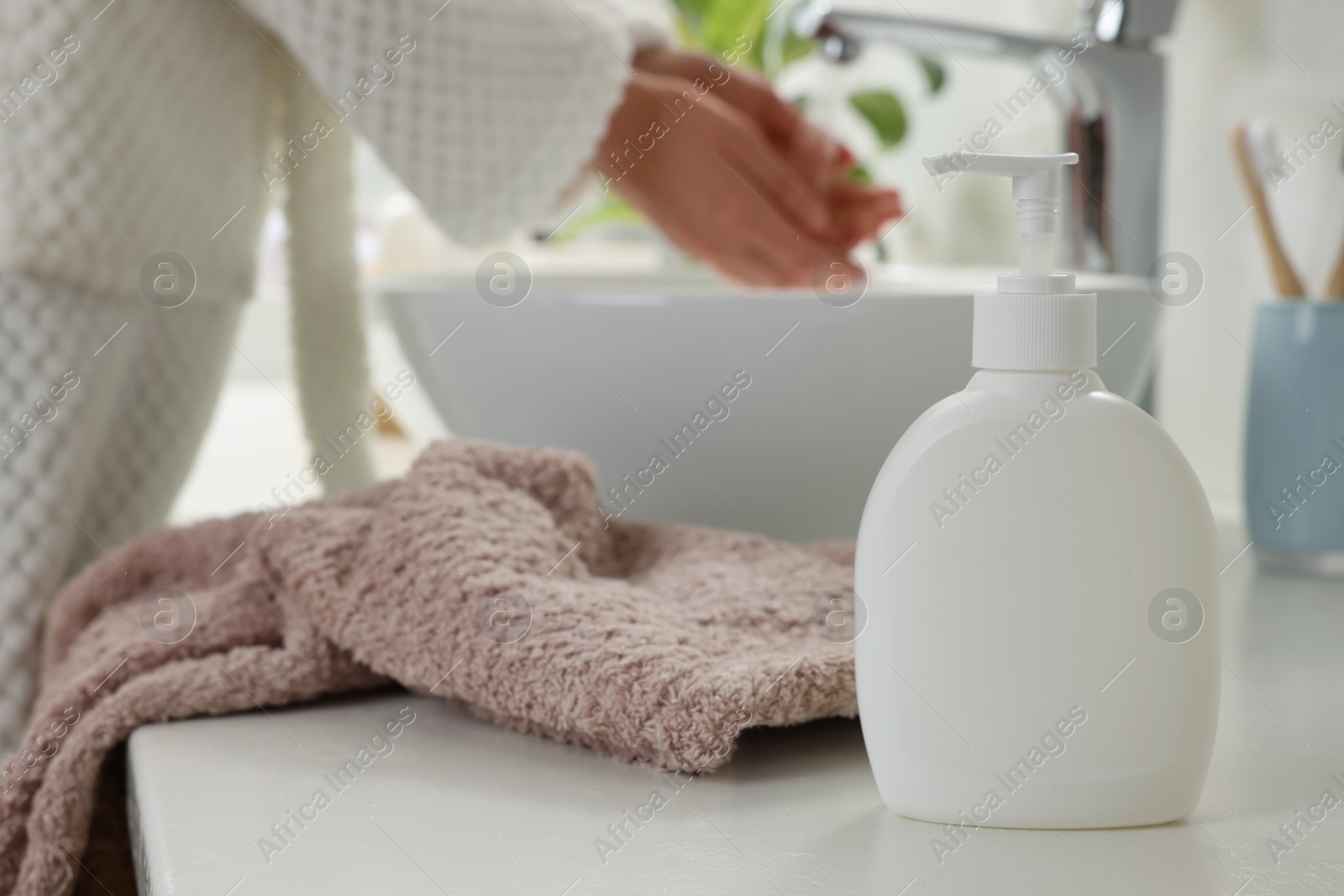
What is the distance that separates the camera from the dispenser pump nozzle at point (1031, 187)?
0.29 meters

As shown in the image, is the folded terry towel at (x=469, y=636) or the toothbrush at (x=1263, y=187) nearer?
the folded terry towel at (x=469, y=636)

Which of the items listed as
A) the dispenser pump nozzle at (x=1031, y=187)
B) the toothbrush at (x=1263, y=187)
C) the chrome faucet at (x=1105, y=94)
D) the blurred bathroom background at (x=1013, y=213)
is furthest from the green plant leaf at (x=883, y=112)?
the dispenser pump nozzle at (x=1031, y=187)

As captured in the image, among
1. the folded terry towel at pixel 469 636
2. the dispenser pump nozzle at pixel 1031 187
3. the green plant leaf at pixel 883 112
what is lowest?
the folded terry towel at pixel 469 636

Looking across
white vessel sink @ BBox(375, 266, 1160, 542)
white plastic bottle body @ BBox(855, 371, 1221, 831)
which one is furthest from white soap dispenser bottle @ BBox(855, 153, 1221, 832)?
white vessel sink @ BBox(375, 266, 1160, 542)

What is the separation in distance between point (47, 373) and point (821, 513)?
0.35m

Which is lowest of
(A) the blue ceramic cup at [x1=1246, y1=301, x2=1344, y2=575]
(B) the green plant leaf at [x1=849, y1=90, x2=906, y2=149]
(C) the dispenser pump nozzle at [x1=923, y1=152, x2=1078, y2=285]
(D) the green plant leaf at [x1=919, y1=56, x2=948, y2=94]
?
(A) the blue ceramic cup at [x1=1246, y1=301, x2=1344, y2=575]

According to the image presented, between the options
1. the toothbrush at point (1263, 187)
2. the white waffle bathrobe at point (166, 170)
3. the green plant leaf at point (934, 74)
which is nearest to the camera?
the white waffle bathrobe at point (166, 170)

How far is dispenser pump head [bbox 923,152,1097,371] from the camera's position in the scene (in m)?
0.29

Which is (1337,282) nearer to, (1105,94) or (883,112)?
(1105,94)

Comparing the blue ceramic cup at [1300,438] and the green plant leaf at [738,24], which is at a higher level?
the green plant leaf at [738,24]

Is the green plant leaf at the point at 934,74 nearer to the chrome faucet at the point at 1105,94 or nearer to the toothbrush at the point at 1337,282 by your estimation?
the chrome faucet at the point at 1105,94

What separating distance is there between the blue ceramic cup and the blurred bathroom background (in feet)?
0.23

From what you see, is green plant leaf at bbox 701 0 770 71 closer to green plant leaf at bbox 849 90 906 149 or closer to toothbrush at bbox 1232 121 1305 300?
green plant leaf at bbox 849 90 906 149

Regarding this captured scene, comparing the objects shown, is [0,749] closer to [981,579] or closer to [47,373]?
[47,373]
